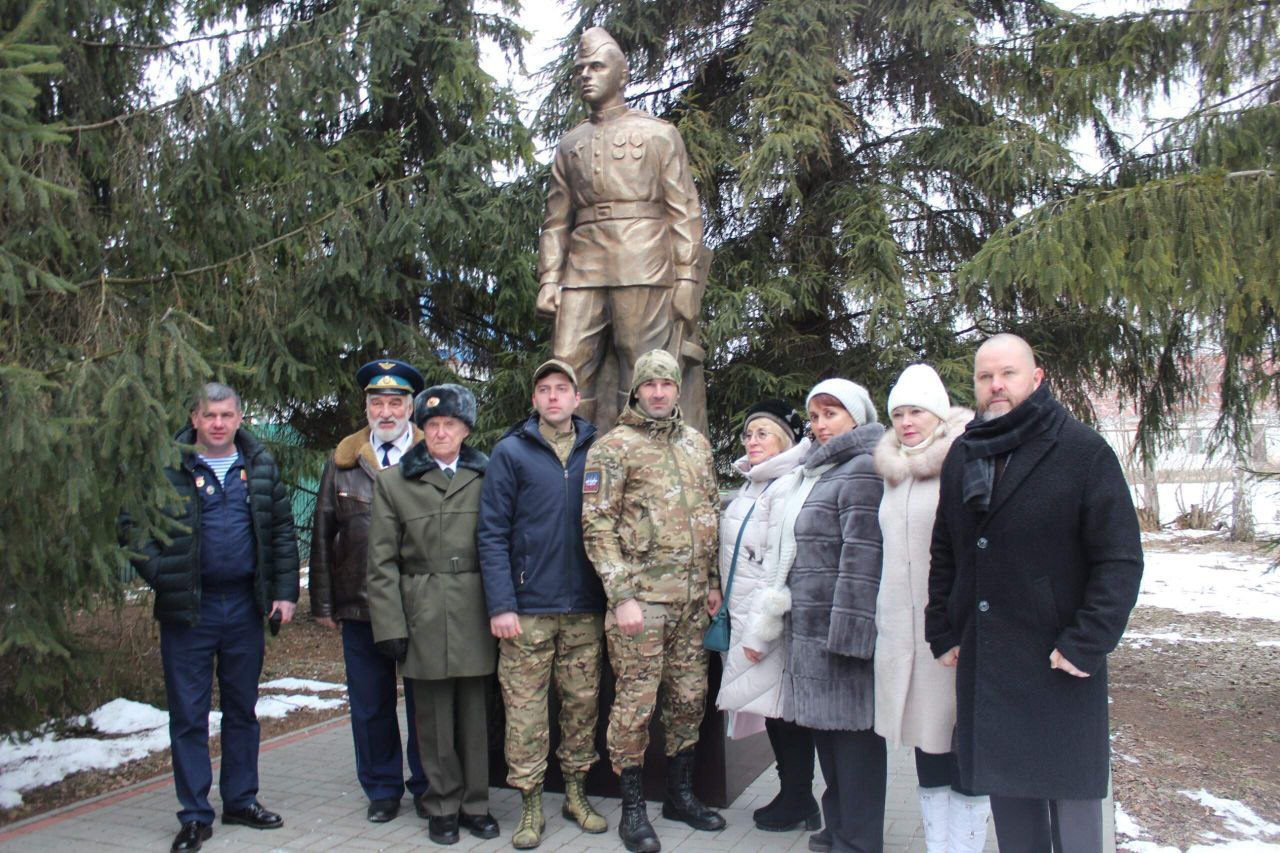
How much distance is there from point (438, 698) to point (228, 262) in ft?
13.1

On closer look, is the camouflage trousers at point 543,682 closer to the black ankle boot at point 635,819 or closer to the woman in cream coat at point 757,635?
the black ankle boot at point 635,819

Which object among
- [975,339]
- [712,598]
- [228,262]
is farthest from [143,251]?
[975,339]

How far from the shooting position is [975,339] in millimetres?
10523

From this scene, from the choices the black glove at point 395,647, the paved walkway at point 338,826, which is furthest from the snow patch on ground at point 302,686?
the black glove at point 395,647

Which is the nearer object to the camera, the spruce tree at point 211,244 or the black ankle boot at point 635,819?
the spruce tree at point 211,244

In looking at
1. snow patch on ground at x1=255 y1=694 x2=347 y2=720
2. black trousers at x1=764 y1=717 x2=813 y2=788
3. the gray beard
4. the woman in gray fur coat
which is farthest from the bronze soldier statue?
snow patch on ground at x1=255 y1=694 x2=347 y2=720

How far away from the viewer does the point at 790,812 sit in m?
4.24

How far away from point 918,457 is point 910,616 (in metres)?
0.51

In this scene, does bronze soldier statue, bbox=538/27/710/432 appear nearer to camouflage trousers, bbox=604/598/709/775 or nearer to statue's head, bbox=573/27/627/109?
statue's head, bbox=573/27/627/109

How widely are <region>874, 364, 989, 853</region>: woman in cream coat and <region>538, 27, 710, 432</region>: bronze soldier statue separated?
2308mm

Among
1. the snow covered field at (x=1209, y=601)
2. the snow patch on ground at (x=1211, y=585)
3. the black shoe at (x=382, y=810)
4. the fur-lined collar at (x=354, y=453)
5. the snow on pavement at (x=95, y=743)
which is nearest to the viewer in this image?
the snow covered field at (x=1209, y=601)

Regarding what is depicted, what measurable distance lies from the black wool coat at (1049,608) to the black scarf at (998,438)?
25mm

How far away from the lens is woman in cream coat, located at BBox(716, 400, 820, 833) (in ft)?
12.9

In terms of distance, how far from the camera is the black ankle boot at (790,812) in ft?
13.9
